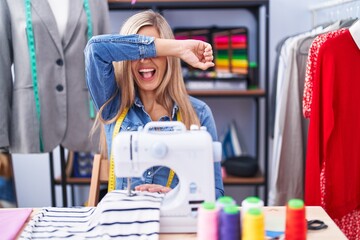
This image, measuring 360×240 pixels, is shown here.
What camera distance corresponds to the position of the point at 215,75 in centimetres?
254

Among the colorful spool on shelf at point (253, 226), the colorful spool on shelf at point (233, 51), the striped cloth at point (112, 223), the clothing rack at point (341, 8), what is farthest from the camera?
the colorful spool on shelf at point (233, 51)

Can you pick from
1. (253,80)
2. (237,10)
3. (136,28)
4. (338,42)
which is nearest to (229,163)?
(253,80)

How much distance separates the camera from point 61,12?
85.5 inches

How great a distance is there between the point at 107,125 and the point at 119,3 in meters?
1.12

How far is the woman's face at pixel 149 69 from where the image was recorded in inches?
57.1

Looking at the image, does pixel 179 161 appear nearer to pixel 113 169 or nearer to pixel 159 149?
pixel 159 149

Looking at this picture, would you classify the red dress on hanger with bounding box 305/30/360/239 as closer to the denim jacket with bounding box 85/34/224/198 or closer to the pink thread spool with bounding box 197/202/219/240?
the denim jacket with bounding box 85/34/224/198

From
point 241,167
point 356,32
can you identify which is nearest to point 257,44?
point 241,167

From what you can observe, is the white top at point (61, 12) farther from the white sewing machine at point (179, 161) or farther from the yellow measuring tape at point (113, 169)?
the white sewing machine at point (179, 161)

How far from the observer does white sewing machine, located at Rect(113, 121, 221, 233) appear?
109 centimetres

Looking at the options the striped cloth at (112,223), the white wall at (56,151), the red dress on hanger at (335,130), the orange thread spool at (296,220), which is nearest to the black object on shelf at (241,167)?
the white wall at (56,151)

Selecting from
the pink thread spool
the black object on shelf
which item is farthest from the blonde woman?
the black object on shelf

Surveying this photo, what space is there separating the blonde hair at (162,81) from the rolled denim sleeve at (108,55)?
39 mm

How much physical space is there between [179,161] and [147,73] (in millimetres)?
467
